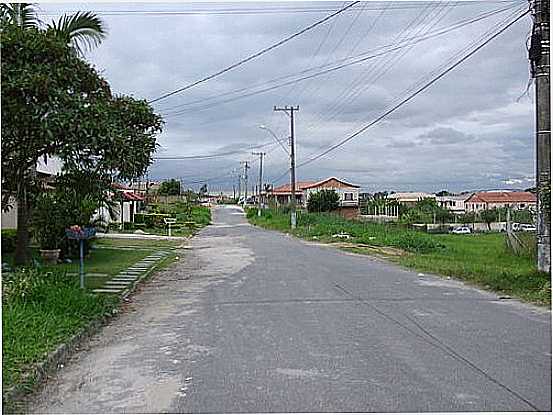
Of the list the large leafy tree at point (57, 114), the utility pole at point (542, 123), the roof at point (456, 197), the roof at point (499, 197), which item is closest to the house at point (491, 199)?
the roof at point (499, 197)

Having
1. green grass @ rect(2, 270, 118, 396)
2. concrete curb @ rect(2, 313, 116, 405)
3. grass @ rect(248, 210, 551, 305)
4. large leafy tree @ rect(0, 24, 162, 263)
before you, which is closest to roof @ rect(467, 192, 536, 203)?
grass @ rect(248, 210, 551, 305)

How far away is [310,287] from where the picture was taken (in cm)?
1634

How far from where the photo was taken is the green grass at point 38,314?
8.10m

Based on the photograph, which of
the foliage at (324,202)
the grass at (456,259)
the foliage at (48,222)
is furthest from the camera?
the foliage at (324,202)

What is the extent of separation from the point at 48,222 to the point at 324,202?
198 ft

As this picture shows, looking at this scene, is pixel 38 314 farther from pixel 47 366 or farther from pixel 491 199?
pixel 491 199

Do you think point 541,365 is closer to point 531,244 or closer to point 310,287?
point 310,287

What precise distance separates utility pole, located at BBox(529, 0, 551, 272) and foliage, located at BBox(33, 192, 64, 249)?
13382 millimetres

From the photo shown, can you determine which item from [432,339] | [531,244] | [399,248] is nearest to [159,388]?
[432,339]

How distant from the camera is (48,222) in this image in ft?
73.2

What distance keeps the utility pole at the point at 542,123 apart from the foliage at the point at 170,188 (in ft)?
349

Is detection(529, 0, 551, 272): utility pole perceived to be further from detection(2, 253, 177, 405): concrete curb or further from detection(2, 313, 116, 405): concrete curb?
detection(2, 313, 116, 405): concrete curb

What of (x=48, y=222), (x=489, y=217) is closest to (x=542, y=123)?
(x=48, y=222)

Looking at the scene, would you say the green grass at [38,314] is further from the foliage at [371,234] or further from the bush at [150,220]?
the bush at [150,220]
